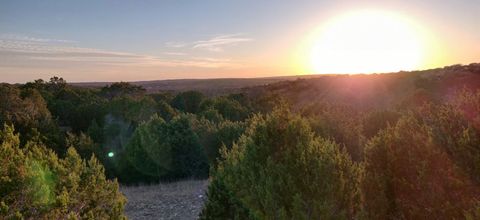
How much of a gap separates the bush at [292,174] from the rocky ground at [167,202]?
11605 mm

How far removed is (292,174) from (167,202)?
1545 centimetres

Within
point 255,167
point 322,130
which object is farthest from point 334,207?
point 322,130

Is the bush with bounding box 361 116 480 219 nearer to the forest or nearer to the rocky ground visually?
the forest

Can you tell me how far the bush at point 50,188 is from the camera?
414 inches

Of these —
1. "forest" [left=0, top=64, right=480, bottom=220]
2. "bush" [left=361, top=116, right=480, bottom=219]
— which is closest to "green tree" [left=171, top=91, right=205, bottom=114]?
"forest" [left=0, top=64, right=480, bottom=220]

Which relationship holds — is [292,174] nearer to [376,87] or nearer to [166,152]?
[166,152]

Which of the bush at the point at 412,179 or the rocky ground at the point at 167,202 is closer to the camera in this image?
the bush at the point at 412,179

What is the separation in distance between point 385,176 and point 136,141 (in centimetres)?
2612

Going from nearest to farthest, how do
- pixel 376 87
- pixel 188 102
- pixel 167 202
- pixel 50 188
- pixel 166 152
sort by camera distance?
pixel 50 188 < pixel 167 202 < pixel 166 152 < pixel 188 102 < pixel 376 87

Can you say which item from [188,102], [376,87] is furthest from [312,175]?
[376,87]

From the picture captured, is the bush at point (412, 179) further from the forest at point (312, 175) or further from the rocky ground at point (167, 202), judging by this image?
the rocky ground at point (167, 202)

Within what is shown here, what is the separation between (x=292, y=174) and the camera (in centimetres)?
953

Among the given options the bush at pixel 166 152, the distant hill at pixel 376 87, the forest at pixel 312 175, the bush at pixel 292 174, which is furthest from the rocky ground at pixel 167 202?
the distant hill at pixel 376 87

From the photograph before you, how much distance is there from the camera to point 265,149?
10.2 m
